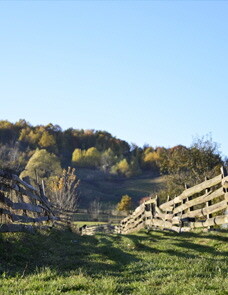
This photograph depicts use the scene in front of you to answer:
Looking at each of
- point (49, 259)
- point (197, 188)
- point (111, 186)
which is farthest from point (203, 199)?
point (111, 186)

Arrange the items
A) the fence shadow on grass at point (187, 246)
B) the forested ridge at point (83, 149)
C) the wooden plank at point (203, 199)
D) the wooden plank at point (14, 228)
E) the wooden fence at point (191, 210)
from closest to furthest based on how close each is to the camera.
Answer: the wooden plank at point (14, 228)
the fence shadow on grass at point (187, 246)
the wooden fence at point (191, 210)
the wooden plank at point (203, 199)
the forested ridge at point (83, 149)

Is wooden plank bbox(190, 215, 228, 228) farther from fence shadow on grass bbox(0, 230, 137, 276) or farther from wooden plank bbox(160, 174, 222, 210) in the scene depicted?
fence shadow on grass bbox(0, 230, 137, 276)

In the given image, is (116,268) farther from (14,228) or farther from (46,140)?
(46,140)

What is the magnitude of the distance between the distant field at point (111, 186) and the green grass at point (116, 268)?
109932 millimetres

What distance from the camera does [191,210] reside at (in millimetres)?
16406

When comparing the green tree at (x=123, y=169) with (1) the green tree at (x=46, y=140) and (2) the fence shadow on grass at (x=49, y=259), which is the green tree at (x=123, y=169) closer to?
(1) the green tree at (x=46, y=140)

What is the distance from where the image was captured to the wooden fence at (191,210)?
13.6 m

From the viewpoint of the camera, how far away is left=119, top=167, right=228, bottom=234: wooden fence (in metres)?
13.6

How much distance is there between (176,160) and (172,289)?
35514mm

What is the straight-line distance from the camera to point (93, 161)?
176625mm

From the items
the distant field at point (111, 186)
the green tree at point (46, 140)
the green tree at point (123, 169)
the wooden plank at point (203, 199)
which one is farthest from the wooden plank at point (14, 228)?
the green tree at point (46, 140)

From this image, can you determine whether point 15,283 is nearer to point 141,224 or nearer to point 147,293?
point 147,293

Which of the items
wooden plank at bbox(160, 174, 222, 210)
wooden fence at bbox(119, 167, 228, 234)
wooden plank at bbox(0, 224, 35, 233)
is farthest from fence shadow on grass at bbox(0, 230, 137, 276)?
wooden plank at bbox(160, 174, 222, 210)

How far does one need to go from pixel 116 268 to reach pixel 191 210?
26.2ft
